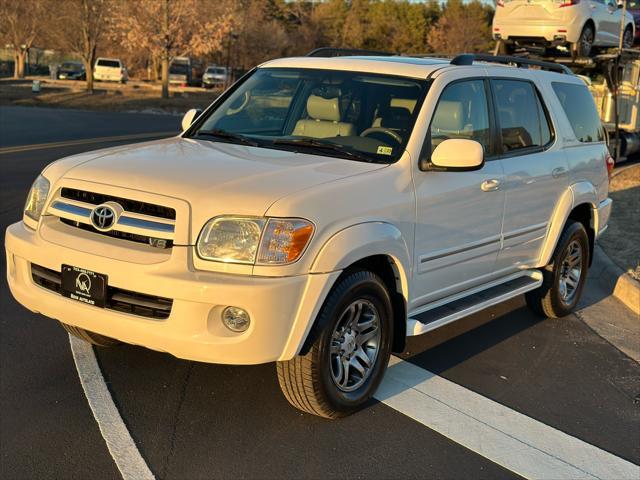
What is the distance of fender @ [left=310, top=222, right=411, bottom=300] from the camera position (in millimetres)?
3957

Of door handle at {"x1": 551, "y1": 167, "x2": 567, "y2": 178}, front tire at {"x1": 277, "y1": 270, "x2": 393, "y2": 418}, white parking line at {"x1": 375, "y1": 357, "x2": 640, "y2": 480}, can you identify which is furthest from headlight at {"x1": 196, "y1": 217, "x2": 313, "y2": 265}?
door handle at {"x1": 551, "y1": 167, "x2": 567, "y2": 178}

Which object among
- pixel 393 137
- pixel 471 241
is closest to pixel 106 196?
pixel 393 137

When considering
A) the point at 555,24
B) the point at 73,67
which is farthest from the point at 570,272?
the point at 73,67

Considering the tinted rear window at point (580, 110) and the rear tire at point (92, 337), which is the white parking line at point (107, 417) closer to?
the rear tire at point (92, 337)

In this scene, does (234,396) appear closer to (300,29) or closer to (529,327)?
(529,327)

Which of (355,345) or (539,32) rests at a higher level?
(539,32)

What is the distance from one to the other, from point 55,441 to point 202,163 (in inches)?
67.0

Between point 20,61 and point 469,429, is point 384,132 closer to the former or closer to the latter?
point 469,429

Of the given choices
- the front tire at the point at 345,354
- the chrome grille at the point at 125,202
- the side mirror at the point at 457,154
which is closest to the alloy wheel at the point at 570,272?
the side mirror at the point at 457,154

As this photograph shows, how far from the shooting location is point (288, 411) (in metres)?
4.42

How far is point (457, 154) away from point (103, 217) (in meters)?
2.11

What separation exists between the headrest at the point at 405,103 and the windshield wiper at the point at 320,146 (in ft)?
1.71

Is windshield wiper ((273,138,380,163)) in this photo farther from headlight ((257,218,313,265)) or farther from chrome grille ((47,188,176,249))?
chrome grille ((47,188,176,249))

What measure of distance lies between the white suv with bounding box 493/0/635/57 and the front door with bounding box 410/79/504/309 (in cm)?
1085
